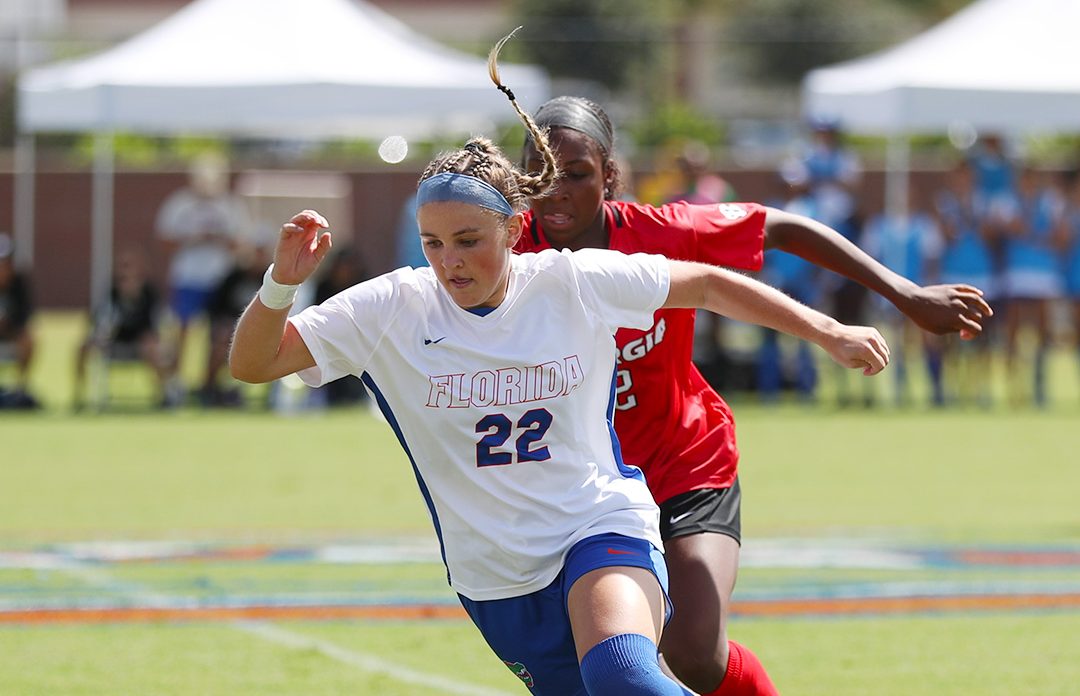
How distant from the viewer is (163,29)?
1658 centimetres

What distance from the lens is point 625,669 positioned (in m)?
3.84

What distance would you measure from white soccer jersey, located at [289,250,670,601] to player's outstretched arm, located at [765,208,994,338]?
39.0 inches

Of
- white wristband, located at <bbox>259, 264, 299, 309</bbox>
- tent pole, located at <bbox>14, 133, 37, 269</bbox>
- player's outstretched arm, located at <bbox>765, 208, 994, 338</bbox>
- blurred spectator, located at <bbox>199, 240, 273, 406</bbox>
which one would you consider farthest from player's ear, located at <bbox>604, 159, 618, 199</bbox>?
tent pole, located at <bbox>14, 133, 37, 269</bbox>

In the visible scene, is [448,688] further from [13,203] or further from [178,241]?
[13,203]

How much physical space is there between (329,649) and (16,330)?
398 inches

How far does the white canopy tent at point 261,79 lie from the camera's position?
611 inches

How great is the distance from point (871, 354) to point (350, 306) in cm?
129

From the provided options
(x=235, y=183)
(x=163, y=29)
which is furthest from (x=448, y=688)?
(x=235, y=183)

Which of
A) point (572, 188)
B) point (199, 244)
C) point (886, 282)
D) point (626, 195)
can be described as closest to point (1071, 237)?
point (626, 195)

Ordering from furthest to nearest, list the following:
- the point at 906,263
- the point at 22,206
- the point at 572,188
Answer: the point at 22,206 → the point at 906,263 → the point at 572,188

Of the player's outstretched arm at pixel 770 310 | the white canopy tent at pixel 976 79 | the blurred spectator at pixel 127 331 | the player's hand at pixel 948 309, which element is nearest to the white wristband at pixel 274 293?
the player's outstretched arm at pixel 770 310

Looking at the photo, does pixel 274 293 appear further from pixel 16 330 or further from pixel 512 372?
pixel 16 330

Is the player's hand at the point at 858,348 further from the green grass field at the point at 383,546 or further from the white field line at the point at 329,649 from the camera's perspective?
the white field line at the point at 329,649

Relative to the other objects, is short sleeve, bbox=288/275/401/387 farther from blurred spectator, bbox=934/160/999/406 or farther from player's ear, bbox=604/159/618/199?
blurred spectator, bbox=934/160/999/406
